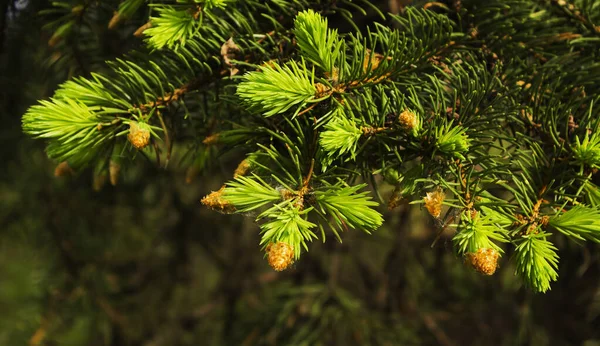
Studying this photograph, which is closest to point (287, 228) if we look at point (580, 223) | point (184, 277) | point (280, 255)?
point (280, 255)

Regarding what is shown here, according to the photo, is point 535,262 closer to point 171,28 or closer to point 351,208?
point 351,208

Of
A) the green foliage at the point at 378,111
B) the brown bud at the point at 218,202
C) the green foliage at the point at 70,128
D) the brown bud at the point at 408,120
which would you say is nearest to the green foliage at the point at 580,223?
the green foliage at the point at 378,111

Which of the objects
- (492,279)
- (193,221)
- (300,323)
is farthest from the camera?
(193,221)

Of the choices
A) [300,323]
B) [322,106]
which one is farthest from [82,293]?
[322,106]

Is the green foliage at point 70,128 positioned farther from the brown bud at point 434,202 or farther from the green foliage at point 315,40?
the brown bud at point 434,202

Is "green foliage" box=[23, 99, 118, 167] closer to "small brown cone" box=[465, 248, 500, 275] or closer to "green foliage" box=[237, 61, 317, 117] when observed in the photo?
"green foliage" box=[237, 61, 317, 117]

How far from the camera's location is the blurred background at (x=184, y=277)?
105 centimetres

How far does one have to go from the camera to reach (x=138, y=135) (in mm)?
530

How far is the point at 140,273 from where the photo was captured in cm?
143

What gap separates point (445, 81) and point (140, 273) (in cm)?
107

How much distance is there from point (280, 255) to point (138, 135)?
0.60ft

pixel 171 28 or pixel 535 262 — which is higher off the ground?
pixel 171 28

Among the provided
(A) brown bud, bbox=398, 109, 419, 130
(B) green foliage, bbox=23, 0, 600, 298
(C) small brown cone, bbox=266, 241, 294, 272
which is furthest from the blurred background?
(C) small brown cone, bbox=266, 241, 294, 272

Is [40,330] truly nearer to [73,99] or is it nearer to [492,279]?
[73,99]
